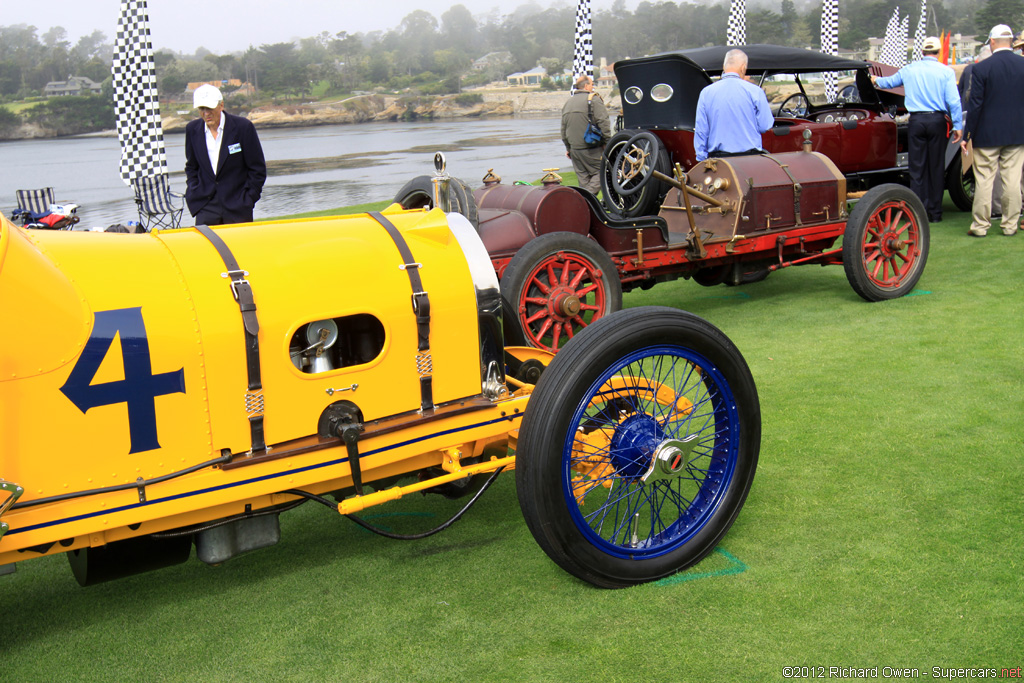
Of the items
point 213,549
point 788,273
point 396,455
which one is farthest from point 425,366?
point 788,273

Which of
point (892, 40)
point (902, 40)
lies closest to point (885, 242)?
point (892, 40)

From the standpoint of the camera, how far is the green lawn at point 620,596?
2.25 meters

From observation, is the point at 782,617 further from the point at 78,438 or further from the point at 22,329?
the point at 22,329

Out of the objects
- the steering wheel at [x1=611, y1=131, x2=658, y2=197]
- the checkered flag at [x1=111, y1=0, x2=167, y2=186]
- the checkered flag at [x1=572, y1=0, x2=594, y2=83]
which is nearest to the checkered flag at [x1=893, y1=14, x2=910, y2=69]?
→ the checkered flag at [x1=572, y1=0, x2=594, y2=83]

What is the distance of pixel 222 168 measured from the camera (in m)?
5.46

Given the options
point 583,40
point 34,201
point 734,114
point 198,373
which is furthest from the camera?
point 583,40

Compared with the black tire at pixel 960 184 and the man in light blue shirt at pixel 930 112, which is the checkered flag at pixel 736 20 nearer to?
the black tire at pixel 960 184

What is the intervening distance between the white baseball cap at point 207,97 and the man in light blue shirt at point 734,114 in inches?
136

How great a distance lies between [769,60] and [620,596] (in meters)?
6.38

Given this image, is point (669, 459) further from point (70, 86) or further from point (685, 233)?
point (70, 86)

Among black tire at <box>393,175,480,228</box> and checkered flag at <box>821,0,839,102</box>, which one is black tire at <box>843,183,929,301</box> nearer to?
black tire at <box>393,175,480,228</box>

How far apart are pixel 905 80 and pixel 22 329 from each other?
27.3 ft

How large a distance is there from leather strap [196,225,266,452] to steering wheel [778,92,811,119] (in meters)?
7.62

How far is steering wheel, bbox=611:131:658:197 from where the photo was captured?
18.8 feet
